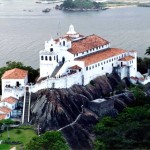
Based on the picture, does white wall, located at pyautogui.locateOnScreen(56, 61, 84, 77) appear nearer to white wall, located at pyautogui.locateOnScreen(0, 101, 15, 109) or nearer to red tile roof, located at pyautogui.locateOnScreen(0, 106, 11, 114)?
white wall, located at pyautogui.locateOnScreen(0, 101, 15, 109)

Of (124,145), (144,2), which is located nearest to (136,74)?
(124,145)

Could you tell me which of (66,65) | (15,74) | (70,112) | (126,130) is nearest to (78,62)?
(66,65)

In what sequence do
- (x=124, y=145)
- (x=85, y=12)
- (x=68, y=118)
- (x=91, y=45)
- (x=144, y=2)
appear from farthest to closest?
(x=144, y=2)
(x=85, y=12)
(x=91, y=45)
(x=68, y=118)
(x=124, y=145)

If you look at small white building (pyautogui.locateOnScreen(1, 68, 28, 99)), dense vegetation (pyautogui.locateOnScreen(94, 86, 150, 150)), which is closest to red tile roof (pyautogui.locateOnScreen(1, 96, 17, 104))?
small white building (pyautogui.locateOnScreen(1, 68, 28, 99))

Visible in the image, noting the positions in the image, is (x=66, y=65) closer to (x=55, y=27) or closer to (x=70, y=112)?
(x=70, y=112)

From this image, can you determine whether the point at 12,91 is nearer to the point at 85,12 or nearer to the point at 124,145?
the point at 124,145
